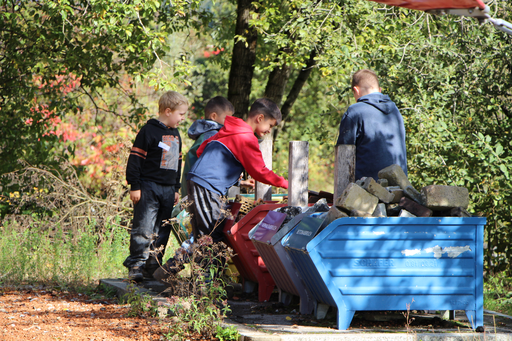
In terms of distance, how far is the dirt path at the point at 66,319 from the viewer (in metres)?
4.10

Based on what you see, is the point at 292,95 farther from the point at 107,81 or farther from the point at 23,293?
the point at 23,293

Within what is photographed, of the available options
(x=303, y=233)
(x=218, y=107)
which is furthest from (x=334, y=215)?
(x=218, y=107)

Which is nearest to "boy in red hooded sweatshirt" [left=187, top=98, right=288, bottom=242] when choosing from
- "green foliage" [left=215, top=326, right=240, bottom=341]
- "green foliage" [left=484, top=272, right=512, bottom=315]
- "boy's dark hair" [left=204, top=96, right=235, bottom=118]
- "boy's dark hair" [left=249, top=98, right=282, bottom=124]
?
"boy's dark hair" [left=249, top=98, right=282, bottom=124]

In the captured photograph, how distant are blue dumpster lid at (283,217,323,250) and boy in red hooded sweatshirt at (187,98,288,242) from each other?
2.17 ft

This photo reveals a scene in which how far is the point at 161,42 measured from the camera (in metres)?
7.43

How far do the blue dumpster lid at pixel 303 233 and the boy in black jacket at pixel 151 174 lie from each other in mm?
2040

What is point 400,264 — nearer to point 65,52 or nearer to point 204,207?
point 204,207

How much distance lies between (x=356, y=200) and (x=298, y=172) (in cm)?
97

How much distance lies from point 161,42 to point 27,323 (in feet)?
13.7

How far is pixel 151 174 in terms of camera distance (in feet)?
19.3

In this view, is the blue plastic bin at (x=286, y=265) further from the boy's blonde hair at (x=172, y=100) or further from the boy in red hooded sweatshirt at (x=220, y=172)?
the boy's blonde hair at (x=172, y=100)

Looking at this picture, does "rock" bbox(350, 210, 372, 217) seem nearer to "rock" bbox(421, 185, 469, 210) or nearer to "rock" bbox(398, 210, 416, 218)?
"rock" bbox(398, 210, 416, 218)

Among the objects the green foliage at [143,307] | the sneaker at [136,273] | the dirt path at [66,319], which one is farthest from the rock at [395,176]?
the sneaker at [136,273]

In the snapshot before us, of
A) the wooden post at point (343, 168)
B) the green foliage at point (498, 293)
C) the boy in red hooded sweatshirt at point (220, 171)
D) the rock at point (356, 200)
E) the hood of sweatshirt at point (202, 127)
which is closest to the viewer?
the rock at point (356, 200)
